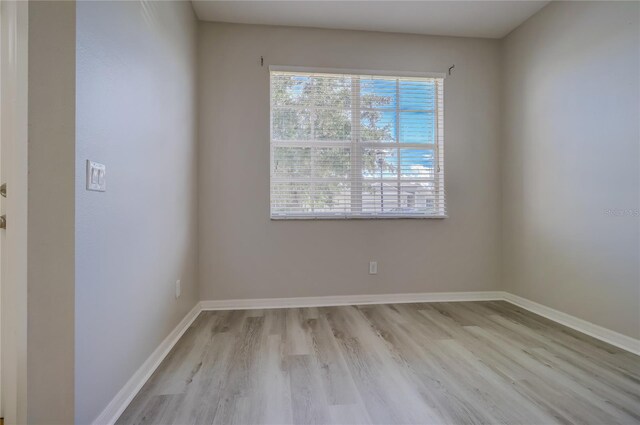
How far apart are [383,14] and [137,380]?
327cm

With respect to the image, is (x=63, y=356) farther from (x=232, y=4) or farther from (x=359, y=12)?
Answer: (x=359, y=12)

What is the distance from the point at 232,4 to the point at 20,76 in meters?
1.94

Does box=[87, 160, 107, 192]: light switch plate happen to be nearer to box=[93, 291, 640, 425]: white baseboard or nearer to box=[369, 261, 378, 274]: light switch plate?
box=[93, 291, 640, 425]: white baseboard

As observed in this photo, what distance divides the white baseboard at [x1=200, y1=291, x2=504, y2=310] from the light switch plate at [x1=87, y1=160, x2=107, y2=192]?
1724 millimetres

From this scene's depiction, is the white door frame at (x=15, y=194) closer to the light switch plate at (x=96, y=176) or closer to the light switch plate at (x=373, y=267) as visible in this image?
the light switch plate at (x=96, y=176)

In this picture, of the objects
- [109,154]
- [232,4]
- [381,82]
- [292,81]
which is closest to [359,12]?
[381,82]

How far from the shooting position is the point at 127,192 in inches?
53.6

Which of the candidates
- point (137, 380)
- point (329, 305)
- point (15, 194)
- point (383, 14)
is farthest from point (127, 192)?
point (383, 14)

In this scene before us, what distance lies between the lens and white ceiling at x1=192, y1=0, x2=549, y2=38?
2.38m

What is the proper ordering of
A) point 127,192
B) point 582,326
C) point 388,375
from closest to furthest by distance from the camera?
point 127,192 < point 388,375 < point 582,326

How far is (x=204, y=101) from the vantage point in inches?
101

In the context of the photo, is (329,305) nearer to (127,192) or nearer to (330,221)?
(330,221)

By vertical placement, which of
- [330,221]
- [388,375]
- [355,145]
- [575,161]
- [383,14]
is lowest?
[388,375]

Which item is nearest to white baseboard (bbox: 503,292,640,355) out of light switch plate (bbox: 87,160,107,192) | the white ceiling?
the white ceiling
